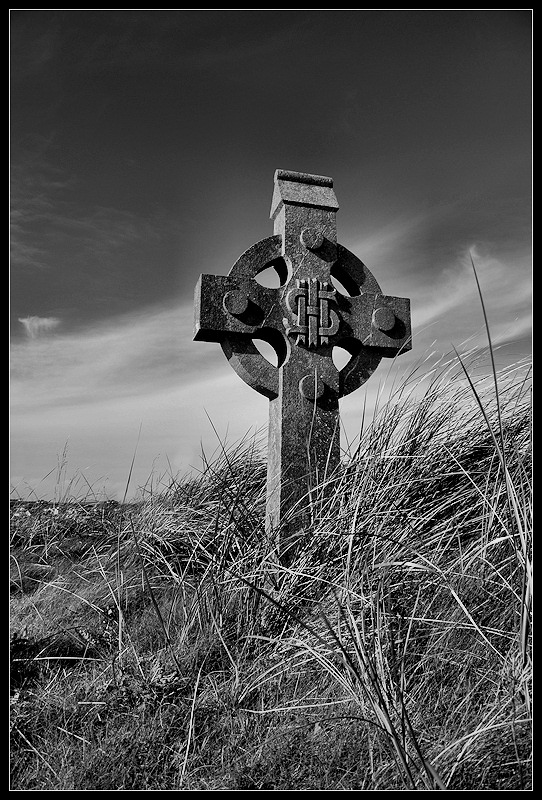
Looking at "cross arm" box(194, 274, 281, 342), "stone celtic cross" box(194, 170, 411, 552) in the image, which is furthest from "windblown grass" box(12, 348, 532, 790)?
"cross arm" box(194, 274, 281, 342)

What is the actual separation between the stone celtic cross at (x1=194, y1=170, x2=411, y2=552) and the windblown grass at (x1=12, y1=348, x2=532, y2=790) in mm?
421

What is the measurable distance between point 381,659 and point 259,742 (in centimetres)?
44

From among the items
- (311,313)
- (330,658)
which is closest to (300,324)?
(311,313)

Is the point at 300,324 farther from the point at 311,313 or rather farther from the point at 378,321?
the point at 378,321

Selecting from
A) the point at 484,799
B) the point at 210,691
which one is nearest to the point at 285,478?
the point at 210,691

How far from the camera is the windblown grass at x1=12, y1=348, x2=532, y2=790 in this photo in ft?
5.26

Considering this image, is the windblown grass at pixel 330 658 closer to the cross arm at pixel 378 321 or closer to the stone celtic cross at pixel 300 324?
the stone celtic cross at pixel 300 324

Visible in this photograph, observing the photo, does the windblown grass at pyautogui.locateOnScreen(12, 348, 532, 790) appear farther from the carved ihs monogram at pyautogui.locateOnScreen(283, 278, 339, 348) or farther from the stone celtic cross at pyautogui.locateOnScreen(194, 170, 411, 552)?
the carved ihs monogram at pyautogui.locateOnScreen(283, 278, 339, 348)

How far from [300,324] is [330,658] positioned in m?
2.14

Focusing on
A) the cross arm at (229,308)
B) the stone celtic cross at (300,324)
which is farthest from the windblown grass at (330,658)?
the cross arm at (229,308)

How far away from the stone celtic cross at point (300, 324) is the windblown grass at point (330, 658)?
0.42m

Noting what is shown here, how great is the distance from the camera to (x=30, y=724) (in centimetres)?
195

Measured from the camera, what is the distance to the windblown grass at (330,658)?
1.60 m

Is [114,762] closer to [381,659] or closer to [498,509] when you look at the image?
[381,659]
